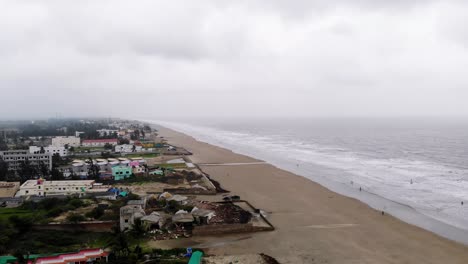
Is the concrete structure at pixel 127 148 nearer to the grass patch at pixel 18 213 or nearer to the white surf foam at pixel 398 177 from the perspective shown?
the white surf foam at pixel 398 177

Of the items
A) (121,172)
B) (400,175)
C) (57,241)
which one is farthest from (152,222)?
(400,175)

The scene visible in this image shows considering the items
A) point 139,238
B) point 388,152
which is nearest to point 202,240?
point 139,238

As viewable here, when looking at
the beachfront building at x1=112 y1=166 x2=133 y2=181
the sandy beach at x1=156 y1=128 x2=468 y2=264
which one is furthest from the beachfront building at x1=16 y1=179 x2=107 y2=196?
the sandy beach at x1=156 y1=128 x2=468 y2=264

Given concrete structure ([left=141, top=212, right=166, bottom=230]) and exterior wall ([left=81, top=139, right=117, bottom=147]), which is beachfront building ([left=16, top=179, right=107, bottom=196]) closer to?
concrete structure ([left=141, top=212, right=166, bottom=230])

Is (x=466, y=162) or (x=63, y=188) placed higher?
(x=466, y=162)

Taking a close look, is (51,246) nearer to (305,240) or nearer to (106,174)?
(305,240)

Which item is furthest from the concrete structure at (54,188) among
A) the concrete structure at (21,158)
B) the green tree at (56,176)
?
the concrete structure at (21,158)
